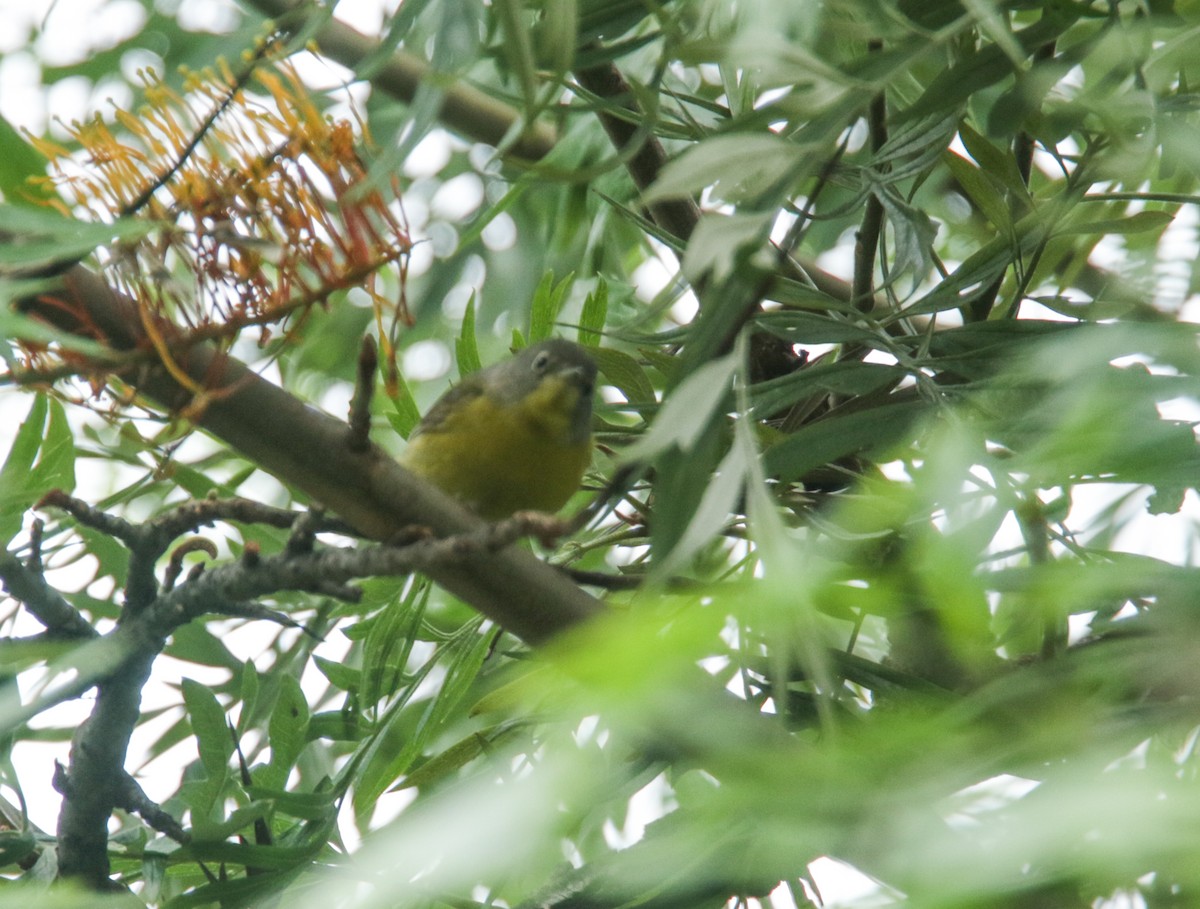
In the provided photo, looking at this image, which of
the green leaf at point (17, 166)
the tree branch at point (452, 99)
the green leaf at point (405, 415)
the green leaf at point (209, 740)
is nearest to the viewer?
the green leaf at point (17, 166)

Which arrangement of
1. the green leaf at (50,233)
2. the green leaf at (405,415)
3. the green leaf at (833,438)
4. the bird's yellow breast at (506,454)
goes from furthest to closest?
the bird's yellow breast at (506,454)
the green leaf at (405,415)
the green leaf at (833,438)
the green leaf at (50,233)

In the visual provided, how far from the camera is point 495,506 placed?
2406 mm

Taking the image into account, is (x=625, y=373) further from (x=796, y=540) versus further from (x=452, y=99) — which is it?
(x=452, y=99)

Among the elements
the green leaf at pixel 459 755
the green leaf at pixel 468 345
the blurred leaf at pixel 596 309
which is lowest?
the green leaf at pixel 459 755

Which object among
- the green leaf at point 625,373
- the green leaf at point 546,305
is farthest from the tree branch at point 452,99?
the green leaf at point 625,373

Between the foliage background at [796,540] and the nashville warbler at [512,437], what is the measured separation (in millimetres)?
115

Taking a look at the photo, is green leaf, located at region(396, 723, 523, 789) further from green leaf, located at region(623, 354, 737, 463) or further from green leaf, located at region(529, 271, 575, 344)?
green leaf, located at region(623, 354, 737, 463)

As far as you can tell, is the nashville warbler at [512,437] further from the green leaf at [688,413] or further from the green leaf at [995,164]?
the green leaf at [688,413]

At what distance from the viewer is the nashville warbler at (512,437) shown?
91.0 inches

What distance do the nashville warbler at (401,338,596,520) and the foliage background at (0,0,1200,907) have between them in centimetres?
11

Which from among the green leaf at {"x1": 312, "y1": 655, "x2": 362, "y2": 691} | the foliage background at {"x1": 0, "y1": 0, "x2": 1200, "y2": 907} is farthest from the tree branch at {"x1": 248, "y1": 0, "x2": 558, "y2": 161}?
the green leaf at {"x1": 312, "y1": 655, "x2": 362, "y2": 691}

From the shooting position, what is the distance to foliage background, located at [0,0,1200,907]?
780 millimetres

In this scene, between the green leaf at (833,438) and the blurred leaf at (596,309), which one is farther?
the blurred leaf at (596,309)

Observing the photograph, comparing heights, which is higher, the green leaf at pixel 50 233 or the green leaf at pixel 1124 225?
the green leaf at pixel 1124 225
